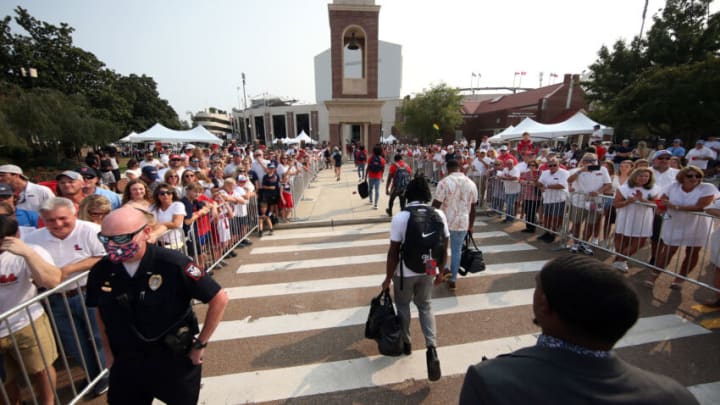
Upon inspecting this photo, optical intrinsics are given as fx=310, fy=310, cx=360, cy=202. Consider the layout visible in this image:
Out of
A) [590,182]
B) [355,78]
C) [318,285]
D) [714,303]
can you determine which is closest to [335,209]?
[318,285]

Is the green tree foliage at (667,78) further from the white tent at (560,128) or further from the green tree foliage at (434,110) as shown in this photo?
the green tree foliage at (434,110)

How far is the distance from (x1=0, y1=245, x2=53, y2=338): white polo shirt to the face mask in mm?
1483

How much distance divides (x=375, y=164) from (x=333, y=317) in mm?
6117

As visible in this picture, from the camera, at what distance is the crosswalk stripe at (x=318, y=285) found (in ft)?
16.3

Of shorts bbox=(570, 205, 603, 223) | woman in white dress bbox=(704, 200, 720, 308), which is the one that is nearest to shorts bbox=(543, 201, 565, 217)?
shorts bbox=(570, 205, 603, 223)

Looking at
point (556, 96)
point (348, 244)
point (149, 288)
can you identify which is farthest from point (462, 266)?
point (556, 96)

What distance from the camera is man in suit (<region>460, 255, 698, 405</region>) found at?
94cm

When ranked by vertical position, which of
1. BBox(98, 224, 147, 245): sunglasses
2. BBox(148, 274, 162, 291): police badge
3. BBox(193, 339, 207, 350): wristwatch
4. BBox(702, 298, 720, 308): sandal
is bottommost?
BBox(702, 298, 720, 308): sandal

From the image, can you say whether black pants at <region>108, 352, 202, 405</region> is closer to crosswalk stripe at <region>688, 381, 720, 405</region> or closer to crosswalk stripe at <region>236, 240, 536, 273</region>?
crosswalk stripe at <region>236, 240, 536, 273</region>

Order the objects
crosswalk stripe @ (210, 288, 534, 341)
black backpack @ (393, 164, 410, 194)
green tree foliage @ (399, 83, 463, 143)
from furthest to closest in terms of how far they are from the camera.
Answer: green tree foliage @ (399, 83, 463, 143)
black backpack @ (393, 164, 410, 194)
crosswalk stripe @ (210, 288, 534, 341)

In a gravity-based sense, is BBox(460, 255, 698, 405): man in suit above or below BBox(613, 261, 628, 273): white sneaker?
above

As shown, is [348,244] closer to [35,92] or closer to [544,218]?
[544,218]

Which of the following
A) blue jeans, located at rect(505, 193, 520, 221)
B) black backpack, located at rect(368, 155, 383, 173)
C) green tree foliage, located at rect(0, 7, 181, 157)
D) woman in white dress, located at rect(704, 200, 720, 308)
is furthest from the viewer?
green tree foliage, located at rect(0, 7, 181, 157)

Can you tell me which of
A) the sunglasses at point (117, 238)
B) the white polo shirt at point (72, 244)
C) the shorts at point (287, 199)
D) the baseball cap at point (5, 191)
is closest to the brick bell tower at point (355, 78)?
the shorts at point (287, 199)
